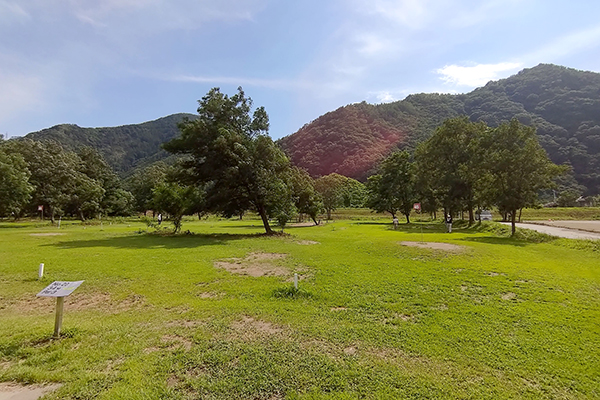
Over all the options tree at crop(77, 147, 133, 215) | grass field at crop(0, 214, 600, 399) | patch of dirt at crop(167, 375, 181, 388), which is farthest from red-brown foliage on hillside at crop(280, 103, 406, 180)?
patch of dirt at crop(167, 375, 181, 388)

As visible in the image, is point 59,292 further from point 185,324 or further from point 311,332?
point 311,332

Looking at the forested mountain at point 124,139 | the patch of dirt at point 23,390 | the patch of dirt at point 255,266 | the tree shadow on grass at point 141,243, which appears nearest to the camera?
the patch of dirt at point 23,390

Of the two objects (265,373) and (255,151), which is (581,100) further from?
(265,373)

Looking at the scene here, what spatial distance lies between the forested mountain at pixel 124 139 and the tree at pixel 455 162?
97.2 metres

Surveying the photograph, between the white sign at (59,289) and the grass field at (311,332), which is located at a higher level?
the white sign at (59,289)

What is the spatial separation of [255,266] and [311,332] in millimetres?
6696

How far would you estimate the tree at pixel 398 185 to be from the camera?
42.7m

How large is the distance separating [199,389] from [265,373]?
93 centimetres

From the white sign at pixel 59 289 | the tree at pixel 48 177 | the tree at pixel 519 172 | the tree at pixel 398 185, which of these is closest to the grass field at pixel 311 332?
the white sign at pixel 59 289

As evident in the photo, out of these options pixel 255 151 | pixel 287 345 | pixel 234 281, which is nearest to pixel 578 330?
pixel 287 345

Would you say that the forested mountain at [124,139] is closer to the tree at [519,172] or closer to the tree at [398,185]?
the tree at [398,185]

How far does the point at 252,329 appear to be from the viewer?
19.1ft

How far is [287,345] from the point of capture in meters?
5.10

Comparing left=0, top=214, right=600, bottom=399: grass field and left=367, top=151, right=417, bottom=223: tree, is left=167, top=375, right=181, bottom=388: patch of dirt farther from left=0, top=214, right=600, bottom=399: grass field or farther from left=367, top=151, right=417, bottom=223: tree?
left=367, top=151, right=417, bottom=223: tree
